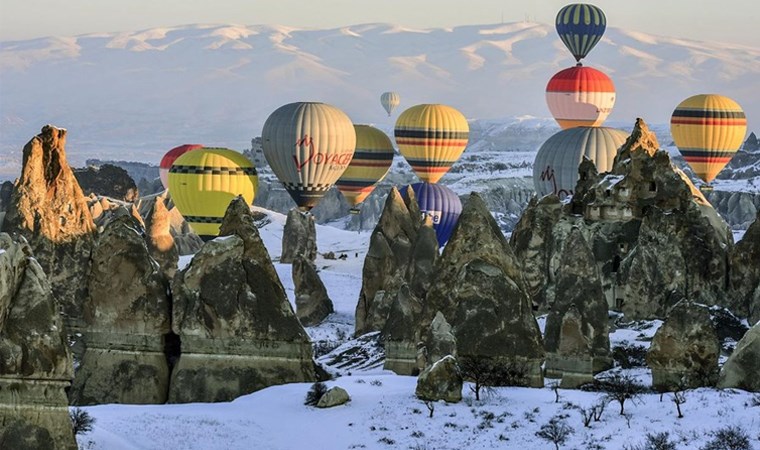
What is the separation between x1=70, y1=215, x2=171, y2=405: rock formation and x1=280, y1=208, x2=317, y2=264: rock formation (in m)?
55.8

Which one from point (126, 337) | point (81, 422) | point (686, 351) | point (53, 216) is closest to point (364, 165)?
point (53, 216)

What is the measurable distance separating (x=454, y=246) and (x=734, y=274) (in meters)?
16.3

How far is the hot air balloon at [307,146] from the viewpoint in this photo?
105 meters

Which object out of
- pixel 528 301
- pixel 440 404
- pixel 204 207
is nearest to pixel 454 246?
pixel 528 301

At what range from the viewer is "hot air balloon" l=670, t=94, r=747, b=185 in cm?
11094

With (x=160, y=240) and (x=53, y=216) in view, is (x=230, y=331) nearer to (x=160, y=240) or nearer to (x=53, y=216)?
(x=53, y=216)

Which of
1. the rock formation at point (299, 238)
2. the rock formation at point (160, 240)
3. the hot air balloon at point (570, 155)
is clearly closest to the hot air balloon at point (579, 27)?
the hot air balloon at point (570, 155)

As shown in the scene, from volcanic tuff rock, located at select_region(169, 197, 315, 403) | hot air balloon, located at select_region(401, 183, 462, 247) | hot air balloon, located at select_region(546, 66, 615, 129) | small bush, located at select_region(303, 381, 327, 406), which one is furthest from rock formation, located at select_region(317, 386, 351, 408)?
hot air balloon, located at select_region(546, 66, 615, 129)

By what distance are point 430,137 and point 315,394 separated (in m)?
81.9

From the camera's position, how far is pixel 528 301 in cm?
4262

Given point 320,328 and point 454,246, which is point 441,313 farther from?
point 320,328

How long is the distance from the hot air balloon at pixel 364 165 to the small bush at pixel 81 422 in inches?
3343

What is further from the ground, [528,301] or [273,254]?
[528,301]

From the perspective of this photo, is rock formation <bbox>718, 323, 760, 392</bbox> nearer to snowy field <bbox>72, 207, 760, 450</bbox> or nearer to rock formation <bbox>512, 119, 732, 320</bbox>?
snowy field <bbox>72, 207, 760, 450</bbox>
